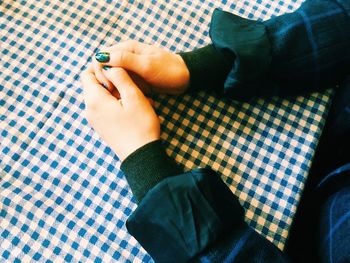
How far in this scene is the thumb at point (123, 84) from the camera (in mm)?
553

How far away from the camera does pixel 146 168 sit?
515 millimetres

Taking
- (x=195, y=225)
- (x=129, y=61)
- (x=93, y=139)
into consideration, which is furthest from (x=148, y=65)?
(x=195, y=225)

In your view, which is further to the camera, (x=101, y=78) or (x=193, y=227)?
(x=101, y=78)

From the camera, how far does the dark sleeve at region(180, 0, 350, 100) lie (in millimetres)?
567

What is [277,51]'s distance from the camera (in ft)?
1.88

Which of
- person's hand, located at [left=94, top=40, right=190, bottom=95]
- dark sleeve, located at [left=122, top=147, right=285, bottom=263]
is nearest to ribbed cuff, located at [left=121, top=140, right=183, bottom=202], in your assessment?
dark sleeve, located at [left=122, top=147, right=285, bottom=263]

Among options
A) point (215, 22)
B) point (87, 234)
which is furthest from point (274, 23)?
point (87, 234)

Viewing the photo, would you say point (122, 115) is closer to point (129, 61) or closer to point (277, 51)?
point (129, 61)

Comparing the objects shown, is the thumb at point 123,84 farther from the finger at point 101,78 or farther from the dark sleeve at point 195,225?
the dark sleeve at point 195,225

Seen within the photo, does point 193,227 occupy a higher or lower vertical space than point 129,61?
lower

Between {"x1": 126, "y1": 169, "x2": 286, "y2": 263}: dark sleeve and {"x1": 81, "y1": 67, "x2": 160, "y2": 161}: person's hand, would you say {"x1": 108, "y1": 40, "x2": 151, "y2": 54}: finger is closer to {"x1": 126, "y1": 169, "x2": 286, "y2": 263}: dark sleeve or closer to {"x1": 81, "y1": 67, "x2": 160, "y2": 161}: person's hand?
{"x1": 81, "y1": 67, "x2": 160, "y2": 161}: person's hand

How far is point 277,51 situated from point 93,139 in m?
0.34

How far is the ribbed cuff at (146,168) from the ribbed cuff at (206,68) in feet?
0.46

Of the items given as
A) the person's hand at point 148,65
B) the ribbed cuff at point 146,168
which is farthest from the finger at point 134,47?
the ribbed cuff at point 146,168
